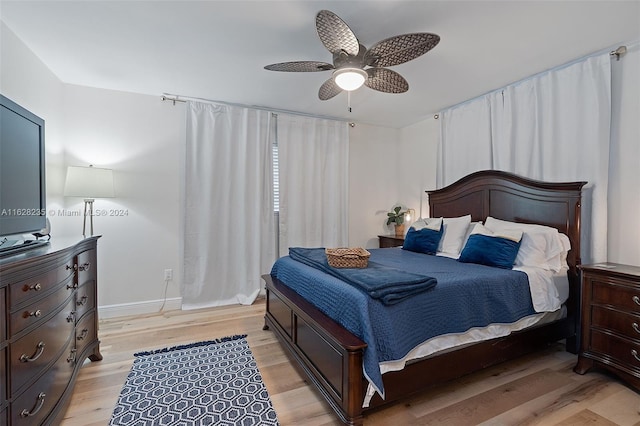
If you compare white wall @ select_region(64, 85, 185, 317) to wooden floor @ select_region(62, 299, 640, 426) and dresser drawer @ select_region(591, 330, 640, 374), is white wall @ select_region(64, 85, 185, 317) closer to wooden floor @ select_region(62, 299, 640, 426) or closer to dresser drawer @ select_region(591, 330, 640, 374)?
wooden floor @ select_region(62, 299, 640, 426)

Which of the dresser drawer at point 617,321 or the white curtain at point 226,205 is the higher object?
the white curtain at point 226,205

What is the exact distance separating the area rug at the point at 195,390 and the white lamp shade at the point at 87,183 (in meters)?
1.58

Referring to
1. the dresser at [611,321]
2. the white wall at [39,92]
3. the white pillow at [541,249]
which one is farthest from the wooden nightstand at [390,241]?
the white wall at [39,92]

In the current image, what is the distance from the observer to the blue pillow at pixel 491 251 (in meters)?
2.48

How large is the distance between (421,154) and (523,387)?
3.21 metres

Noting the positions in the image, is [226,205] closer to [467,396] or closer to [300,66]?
[300,66]

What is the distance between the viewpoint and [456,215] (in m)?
3.66

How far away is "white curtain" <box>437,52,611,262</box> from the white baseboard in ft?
13.0

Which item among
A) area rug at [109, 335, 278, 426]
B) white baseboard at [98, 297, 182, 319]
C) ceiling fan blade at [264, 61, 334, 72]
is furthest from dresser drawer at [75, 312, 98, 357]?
ceiling fan blade at [264, 61, 334, 72]

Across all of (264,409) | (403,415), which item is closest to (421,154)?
(403,415)

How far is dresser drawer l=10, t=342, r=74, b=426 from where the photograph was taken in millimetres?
1283

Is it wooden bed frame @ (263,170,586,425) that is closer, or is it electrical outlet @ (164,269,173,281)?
wooden bed frame @ (263,170,586,425)

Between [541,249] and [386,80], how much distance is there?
6.34ft

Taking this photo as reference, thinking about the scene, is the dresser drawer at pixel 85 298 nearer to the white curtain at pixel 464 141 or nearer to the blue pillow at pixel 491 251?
the blue pillow at pixel 491 251
